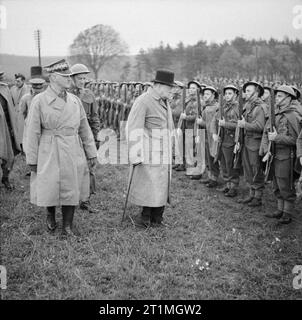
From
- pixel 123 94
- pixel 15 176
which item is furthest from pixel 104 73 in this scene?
pixel 15 176

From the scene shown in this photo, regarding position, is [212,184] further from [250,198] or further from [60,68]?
[60,68]

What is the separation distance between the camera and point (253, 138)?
7.24 meters

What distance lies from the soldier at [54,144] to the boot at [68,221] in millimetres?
123

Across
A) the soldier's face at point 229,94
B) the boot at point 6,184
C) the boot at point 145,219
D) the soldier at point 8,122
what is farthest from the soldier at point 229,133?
the boot at point 6,184

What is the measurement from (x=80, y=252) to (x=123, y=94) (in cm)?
1058

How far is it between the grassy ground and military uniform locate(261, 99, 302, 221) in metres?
0.50

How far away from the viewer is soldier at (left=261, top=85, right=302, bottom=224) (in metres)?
6.10

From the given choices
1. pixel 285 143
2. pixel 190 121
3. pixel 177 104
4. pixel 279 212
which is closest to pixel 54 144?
pixel 285 143

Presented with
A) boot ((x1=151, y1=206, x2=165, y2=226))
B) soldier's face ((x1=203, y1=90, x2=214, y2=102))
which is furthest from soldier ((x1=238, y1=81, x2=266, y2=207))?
boot ((x1=151, y1=206, x2=165, y2=226))

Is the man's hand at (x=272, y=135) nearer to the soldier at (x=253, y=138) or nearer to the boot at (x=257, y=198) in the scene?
the soldier at (x=253, y=138)

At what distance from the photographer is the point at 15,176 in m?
8.96

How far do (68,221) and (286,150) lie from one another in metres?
3.61

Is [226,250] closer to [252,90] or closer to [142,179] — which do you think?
[142,179]

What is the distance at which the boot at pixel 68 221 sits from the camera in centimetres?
533
